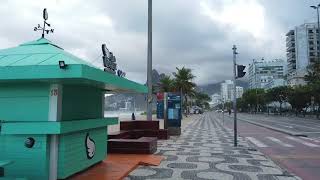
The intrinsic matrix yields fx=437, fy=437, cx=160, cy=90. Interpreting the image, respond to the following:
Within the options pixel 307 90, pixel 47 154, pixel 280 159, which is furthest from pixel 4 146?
pixel 307 90

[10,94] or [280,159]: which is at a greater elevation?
[10,94]

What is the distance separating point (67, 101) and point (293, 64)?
521 feet

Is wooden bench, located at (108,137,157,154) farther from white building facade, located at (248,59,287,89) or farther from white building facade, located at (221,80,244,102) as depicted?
white building facade, located at (248,59,287,89)

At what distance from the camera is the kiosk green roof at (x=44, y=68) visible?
7.65 metres

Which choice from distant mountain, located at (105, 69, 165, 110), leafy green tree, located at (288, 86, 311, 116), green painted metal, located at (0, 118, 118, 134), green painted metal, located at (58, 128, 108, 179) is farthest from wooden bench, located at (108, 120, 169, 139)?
leafy green tree, located at (288, 86, 311, 116)

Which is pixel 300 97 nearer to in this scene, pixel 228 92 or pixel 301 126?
pixel 228 92

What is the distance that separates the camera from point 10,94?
28.8 feet

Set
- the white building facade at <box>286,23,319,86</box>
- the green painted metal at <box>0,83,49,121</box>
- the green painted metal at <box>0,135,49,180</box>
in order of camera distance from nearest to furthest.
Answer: the green painted metal at <box>0,135,49,180</box>
the green painted metal at <box>0,83,49,121</box>
the white building facade at <box>286,23,319,86</box>

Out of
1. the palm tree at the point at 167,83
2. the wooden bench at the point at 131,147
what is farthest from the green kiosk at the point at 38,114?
the palm tree at the point at 167,83

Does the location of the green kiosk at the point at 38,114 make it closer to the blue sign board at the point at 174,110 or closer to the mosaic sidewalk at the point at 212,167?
the mosaic sidewalk at the point at 212,167

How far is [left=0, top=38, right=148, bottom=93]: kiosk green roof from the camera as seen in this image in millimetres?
7648

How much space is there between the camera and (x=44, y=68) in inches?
305

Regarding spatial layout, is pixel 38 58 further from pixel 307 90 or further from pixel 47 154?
pixel 307 90

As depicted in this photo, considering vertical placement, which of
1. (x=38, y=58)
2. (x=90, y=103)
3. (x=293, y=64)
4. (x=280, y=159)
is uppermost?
(x=293, y=64)
